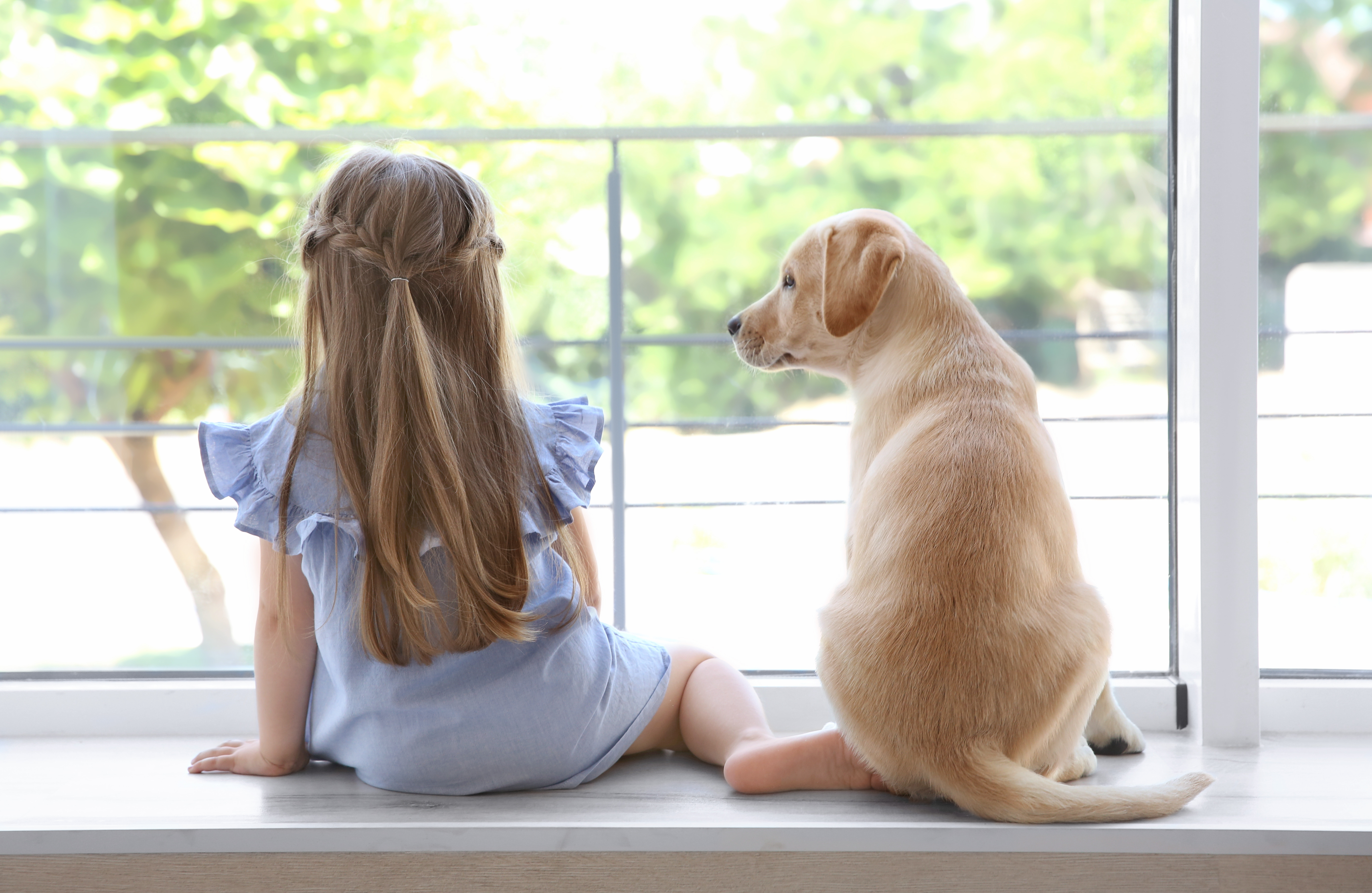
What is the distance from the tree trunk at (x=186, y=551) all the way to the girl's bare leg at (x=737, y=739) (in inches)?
32.4

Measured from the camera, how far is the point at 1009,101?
5.03 metres

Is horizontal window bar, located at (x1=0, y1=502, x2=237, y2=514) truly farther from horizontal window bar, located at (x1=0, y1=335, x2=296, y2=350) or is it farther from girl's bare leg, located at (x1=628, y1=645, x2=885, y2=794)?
girl's bare leg, located at (x1=628, y1=645, x2=885, y2=794)

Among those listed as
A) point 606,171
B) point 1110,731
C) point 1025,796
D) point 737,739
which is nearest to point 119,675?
point 737,739

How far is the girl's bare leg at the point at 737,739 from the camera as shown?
1.05 metres

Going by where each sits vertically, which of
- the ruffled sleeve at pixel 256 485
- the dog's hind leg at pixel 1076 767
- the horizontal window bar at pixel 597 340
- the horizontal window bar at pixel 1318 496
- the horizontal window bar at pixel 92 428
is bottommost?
the dog's hind leg at pixel 1076 767

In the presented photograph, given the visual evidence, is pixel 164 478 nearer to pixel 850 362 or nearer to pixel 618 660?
pixel 618 660

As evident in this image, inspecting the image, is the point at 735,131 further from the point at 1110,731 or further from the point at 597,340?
the point at 1110,731

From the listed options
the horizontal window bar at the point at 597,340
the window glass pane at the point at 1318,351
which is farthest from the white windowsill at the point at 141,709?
the horizontal window bar at the point at 597,340

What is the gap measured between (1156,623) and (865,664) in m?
0.78

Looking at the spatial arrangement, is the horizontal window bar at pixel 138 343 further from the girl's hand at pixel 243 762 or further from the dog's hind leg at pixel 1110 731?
the dog's hind leg at pixel 1110 731

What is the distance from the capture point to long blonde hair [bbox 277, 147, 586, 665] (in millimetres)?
991

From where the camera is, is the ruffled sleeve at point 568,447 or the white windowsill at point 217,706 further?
the white windowsill at point 217,706

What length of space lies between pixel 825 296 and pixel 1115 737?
0.67 meters

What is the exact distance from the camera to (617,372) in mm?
1506
